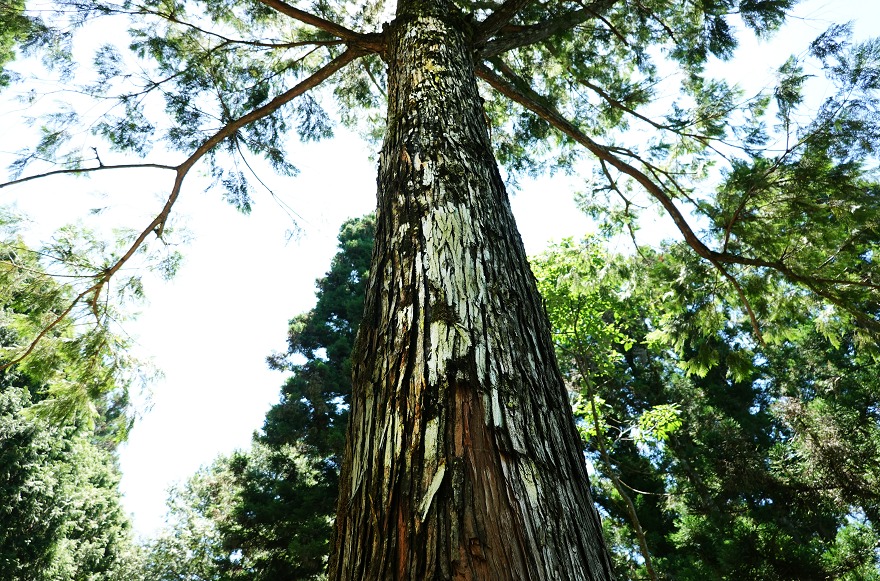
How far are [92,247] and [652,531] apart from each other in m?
13.2

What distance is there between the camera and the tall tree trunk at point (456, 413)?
910mm

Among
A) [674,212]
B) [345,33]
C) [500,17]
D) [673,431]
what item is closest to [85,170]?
[345,33]

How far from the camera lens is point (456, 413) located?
1080mm

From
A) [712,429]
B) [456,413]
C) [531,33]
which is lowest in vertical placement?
[456,413]

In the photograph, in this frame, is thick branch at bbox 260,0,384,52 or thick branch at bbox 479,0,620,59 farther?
thick branch at bbox 479,0,620,59

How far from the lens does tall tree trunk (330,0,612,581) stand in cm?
91

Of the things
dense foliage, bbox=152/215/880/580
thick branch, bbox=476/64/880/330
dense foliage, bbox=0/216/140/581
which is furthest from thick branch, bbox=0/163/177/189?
dense foliage, bbox=152/215/880/580

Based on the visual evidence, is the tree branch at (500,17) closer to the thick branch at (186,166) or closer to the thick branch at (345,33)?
the thick branch at (345,33)

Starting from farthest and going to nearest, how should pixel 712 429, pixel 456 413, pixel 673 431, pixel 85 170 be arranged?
pixel 712 429
pixel 673 431
pixel 85 170
pixel 456 413

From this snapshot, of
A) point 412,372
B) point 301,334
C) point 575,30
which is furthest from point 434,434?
point 301,334

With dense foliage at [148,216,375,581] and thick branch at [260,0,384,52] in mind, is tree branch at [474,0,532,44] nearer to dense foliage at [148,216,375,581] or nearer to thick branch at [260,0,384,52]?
thick branch at [260,0,384,52]

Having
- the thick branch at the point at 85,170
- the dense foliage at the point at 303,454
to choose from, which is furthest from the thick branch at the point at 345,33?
the dense foliage at the point at 303,454

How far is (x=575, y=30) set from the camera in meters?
5.38

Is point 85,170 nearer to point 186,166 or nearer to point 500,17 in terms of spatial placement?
point 186,166
